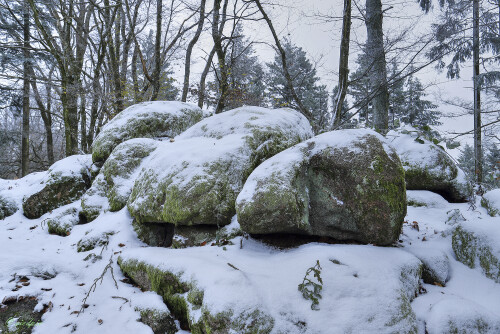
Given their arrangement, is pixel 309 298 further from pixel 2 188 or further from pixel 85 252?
pixel 2 188

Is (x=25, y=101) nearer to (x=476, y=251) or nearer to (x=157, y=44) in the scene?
(x=157, y=44)

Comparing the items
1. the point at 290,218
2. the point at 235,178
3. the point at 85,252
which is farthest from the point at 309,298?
the point at 85,252

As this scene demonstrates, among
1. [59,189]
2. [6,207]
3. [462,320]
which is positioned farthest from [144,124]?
[462,320]

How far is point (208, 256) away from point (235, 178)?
1.14 m

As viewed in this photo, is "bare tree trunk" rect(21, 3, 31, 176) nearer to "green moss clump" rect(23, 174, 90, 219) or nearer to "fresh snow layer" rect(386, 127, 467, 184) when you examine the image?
"green moss clump" rect(23, 174, 90, 219)

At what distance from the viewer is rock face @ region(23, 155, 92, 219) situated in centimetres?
500

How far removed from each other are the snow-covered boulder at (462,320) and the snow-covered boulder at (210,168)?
2151 mm

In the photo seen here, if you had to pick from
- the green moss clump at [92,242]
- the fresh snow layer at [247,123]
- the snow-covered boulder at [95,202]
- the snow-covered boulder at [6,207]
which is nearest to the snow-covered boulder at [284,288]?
the green moss clump at [92,242]

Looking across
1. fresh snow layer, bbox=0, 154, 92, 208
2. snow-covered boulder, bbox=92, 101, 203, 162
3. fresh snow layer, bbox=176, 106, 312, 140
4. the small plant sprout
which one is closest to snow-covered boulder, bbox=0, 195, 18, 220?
fresh snow layer, bbox=0, 154, 92, 208

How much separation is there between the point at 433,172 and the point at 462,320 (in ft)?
9.81

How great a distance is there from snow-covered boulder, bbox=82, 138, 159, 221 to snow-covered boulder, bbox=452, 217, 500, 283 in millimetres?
4723

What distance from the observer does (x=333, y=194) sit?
2756 millimetres

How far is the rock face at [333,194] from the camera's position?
99.1 inches

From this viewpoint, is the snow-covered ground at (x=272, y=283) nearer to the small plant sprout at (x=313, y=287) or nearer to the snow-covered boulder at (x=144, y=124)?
the small plant sprout at (x=313, y=287)
